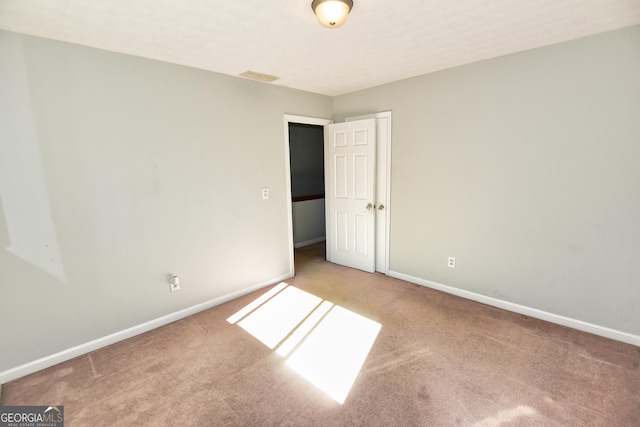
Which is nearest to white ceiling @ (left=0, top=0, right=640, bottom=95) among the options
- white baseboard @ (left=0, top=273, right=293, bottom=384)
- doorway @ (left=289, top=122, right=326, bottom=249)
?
white baseboard @ (left=0, top=273, right=293, bottom=384)

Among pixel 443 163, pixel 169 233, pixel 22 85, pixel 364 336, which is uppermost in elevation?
pixel 22 85

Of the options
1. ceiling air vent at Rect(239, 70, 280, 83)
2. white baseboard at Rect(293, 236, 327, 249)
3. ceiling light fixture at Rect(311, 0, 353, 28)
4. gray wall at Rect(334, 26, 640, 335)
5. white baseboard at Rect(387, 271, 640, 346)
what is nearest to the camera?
ceiling light fixture at Rect(311, 0, 353, 28)

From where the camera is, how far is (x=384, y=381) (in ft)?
6.50

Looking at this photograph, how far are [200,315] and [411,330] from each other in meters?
2.02

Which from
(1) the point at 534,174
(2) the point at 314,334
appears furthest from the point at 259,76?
(1) the point at 534,174

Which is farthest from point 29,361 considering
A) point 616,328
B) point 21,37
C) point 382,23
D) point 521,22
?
point 616,328

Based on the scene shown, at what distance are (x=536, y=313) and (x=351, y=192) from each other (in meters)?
2.33

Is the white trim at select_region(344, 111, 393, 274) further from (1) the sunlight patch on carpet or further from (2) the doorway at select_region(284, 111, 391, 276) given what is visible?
(1) the sunlight patch on carpet

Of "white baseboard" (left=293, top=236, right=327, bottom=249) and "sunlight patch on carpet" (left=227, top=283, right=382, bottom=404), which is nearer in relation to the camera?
"sunlight patch on carpet" (left=227, top=283, right=382, bottom=404)

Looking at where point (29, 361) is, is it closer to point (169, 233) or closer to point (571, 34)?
point (169, 233)

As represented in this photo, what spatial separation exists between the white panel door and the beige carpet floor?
1.34 m

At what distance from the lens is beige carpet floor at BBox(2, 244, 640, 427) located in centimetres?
172

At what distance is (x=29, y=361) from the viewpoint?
2.13 m

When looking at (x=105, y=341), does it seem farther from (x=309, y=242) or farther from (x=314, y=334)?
(x=309, y=242)
